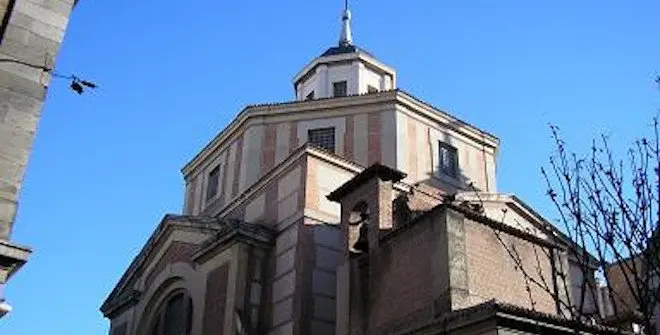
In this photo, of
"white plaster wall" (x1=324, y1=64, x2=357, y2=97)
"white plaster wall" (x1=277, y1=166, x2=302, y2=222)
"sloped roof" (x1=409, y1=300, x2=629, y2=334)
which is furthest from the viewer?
"white plaster wall" (x1=324, y1=64, x2=357, y2=97)

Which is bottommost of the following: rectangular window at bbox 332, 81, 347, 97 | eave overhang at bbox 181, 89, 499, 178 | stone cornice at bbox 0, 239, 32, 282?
stone cornice at bbox 0, 239, 32, 282

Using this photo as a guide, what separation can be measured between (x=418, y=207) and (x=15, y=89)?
12.2 m

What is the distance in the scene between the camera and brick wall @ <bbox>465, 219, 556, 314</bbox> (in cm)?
1328

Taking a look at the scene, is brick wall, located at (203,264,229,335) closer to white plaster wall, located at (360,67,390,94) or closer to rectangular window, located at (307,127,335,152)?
rectangular window, located at (307,127,335,152)

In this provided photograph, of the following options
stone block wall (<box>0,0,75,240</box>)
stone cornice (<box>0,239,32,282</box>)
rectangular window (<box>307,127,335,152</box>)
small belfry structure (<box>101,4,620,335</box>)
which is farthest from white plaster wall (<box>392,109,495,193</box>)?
stone cornice (<box>0,239,32,282</box>)

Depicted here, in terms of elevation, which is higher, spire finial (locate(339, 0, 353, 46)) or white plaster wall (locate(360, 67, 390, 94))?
spire finial (locate(339, 0, 353, 46))

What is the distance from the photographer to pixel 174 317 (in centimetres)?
1936

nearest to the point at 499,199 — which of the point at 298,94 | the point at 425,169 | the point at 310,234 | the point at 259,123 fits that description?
the point at 425,169

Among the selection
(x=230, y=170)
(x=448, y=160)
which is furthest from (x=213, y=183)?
(x=448, y=160)

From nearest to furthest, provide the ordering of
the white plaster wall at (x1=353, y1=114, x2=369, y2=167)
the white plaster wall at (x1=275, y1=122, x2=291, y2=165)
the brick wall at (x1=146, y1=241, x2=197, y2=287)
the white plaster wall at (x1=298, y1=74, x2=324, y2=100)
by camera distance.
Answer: the brick wall at (x1=146, y1=241, x2=197, y2=287) → the white plaster wall at (x1=353, y1=114, x2=369, y2=167) → the white plaster wall at (x1=275, y1=122, x2=291, y2=165) → the white plaster wall at (x1=298, y1=74, x2=324, y2=100)

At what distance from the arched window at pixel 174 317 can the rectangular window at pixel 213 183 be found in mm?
5001

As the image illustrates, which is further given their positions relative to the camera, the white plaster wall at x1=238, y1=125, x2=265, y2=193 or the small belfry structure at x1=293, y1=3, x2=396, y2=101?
the small belfry structure at x1=293, y1=3, x2=396, y2=101

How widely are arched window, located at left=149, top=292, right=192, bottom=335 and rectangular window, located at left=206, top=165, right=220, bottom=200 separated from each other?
5001mm

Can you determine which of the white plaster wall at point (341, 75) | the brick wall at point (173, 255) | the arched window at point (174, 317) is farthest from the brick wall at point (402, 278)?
the white plaster wall at point (341, 75)
